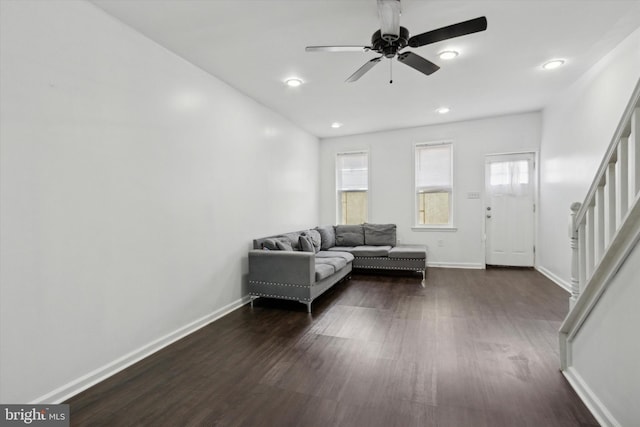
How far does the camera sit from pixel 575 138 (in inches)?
162

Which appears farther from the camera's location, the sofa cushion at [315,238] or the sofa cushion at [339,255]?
the sofa cushion at [315,238]

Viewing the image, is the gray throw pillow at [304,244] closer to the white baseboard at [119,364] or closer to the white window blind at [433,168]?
the white baseboard at [119,364]

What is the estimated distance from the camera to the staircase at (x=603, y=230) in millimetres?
1615

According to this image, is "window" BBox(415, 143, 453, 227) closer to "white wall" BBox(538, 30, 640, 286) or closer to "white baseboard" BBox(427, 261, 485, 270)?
"white baseboard" BBox(427, 261, 485, 270)

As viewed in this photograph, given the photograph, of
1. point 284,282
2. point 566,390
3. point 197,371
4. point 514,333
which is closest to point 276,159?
point 284,282

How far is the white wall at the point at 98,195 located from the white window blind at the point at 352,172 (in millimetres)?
3552

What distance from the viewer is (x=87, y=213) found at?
2.24 metres

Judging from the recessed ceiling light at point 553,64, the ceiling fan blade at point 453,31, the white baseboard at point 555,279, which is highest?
the recessed ceiling light at point 553,64

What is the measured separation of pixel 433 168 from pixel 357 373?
491 cm

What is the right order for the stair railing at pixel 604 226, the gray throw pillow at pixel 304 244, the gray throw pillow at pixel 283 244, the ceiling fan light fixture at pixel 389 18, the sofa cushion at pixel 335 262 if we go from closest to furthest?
the stair railing at pixel 604 226, the ceiling fan light fixture at pixel 389 18, the gray throw pillow at pixel 283 244, the sofa cushion at pixel 335 262, the gray throw pillow at pixel 304 244

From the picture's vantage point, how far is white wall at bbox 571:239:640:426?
4.93 feet

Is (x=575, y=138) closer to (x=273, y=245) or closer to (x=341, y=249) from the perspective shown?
(x=341, y=249)

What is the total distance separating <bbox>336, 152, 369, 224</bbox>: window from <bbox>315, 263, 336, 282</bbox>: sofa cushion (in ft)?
8.99

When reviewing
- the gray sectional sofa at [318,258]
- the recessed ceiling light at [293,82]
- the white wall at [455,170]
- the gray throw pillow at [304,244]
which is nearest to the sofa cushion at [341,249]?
the gray sectional sofa at [318,258]
